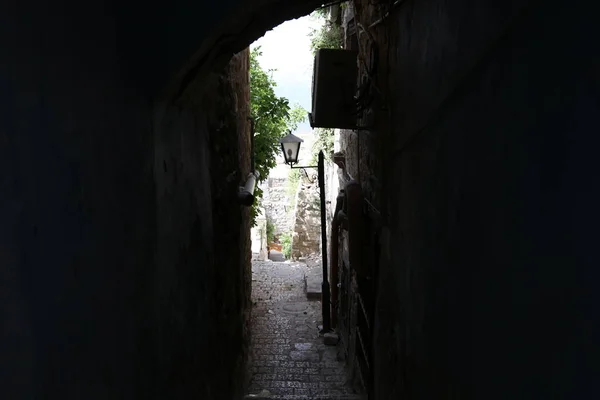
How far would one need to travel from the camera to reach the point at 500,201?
2.29m

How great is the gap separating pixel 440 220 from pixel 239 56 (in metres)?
4.59

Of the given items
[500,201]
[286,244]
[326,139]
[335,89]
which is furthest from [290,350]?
[286,244]

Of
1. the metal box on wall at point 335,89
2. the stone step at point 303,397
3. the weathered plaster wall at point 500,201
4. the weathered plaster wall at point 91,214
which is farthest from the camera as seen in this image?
the stone step at point 303,397

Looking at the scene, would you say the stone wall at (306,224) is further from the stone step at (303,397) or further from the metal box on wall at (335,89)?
the metal box on wall at (335,89)

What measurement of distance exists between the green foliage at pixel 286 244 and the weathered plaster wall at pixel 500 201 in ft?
60.7

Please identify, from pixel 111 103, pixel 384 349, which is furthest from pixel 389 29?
pixel 111 103

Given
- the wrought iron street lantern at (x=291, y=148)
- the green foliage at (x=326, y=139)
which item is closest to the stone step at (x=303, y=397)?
the wrought iron street lantern at (x=291, y=148)

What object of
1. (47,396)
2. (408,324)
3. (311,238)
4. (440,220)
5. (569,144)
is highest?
(569,144)

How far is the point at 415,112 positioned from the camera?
4016mm

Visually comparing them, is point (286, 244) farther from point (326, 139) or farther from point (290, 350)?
point (290, 350)

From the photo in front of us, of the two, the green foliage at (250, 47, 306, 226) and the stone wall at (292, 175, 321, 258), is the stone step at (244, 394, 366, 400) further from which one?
the stone wall at (292, 175, 321, 258)

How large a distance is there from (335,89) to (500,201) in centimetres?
419

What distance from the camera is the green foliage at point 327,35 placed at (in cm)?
902

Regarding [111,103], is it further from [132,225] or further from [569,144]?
[569,144]
